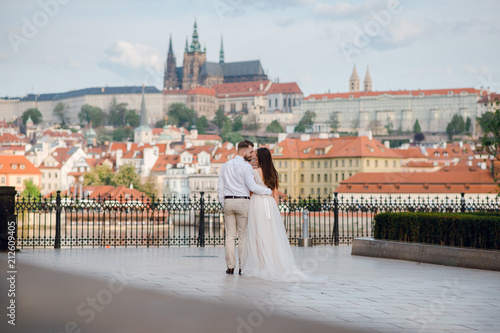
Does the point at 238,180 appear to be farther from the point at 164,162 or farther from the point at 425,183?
the point at 164,162

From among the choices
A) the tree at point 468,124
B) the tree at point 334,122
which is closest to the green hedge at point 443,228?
the tree at point 468,124

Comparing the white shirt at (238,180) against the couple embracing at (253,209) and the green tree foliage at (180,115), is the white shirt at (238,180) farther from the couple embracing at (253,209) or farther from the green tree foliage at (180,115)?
the green tree foliage at (180,115)

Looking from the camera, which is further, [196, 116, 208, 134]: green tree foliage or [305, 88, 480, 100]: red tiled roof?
[196, 116, 208, 134]: green tree foliage

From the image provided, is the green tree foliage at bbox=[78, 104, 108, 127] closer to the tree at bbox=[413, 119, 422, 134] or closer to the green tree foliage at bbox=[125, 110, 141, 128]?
the green tree foliage at bbox=[125, 110, 141, 128]

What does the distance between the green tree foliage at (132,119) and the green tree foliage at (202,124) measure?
1373 cm

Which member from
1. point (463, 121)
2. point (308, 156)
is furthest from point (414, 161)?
point (463, 121)

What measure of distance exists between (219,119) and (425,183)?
121635 mm

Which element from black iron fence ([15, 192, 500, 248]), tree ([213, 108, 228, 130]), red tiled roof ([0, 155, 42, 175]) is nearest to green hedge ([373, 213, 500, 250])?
black iron fence ([15, 192, 500, 248])

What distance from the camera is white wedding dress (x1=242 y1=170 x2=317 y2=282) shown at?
10.4 m

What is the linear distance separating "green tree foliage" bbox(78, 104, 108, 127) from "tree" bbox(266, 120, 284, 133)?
40082 mm

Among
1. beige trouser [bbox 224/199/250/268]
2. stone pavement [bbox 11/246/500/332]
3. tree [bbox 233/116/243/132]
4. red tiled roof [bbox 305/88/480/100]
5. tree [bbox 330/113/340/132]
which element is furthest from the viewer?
tree [bbox 233/116/243/132]

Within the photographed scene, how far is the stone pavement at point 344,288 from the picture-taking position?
7.27m

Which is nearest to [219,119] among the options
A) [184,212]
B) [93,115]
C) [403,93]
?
[93,115]

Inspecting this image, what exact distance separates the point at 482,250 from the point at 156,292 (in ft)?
18.0
